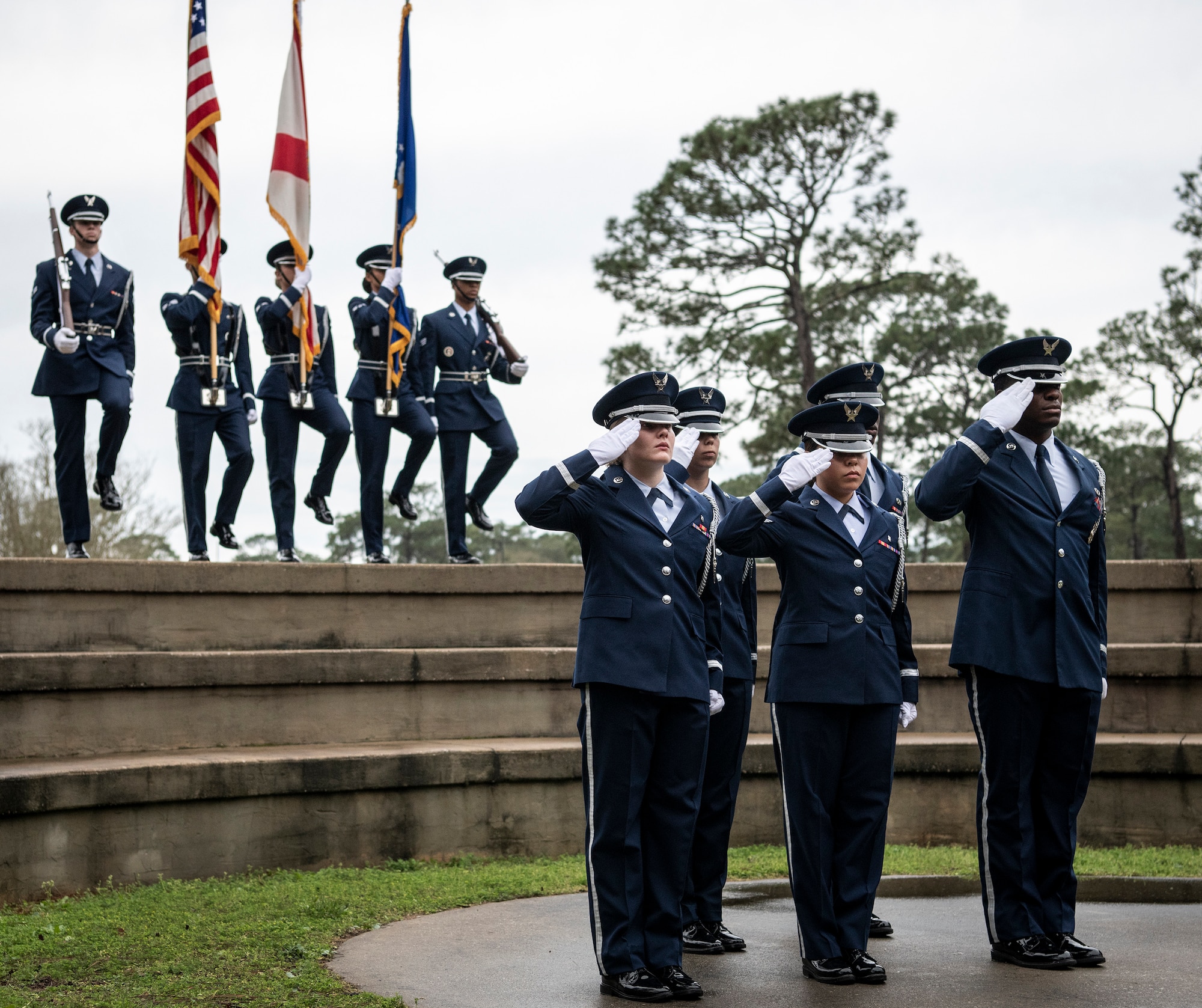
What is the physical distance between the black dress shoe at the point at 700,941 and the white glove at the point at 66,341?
5.67 meters

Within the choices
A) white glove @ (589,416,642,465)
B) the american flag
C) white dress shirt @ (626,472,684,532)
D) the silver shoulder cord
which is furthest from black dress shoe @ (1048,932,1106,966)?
the american flag

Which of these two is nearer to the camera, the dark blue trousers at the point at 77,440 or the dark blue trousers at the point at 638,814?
the dark blue trousers at the point at 638,814

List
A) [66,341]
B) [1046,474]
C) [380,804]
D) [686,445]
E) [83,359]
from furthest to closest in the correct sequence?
[83,359] → [66,341] → [380,804] → [686,445] → [1046,474]

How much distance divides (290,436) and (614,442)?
5885 mm

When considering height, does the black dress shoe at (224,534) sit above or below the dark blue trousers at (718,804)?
above

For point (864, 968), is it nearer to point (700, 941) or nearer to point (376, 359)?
point (700, 941)

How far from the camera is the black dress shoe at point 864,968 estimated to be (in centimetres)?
514

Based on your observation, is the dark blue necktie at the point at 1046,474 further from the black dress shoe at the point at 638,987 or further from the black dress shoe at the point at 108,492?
the black dress shoe at the point at 108,492

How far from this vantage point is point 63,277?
9.34 metres

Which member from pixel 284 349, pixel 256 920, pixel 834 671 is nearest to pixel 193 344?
pixel 284 349

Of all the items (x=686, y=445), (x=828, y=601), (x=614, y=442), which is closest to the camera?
(x=614, y=442)

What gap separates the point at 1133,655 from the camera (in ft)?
30.1

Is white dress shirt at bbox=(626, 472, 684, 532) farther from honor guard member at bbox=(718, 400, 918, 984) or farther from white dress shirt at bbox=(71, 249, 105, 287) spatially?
white dress shirt at bbox=(71, 249, 105, 287)

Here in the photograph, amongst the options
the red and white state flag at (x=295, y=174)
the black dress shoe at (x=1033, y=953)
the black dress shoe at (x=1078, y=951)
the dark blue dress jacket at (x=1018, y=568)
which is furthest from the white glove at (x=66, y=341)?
the black dress shoe at (x=1078, y=951)
